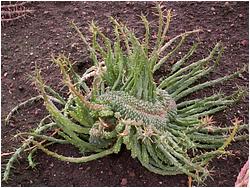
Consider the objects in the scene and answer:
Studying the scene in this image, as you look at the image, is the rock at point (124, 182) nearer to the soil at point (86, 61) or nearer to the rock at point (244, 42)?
the soil at point (86, 61)

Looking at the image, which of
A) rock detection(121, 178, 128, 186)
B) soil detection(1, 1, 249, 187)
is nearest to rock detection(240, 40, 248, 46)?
soil detection(1, 1, 249, 187)

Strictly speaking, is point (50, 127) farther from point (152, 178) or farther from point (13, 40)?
point (13, 40)

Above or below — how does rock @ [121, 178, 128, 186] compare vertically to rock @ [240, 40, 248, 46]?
below

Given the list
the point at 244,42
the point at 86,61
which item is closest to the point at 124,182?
the point at 86,61

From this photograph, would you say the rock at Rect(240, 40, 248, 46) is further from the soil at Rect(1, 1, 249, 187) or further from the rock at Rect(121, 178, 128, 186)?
the rock at Rect(121, 178, 128, 186)

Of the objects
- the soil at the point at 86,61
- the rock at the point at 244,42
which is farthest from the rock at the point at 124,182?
the rock at the point at 244,42

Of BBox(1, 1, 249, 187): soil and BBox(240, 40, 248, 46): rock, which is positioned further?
BBox(240, 40, 248, 46): rock

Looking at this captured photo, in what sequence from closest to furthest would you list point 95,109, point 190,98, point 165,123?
point 95,109
point 165,123
point 190,98

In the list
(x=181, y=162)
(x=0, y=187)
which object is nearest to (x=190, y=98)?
(x=181, y=162)
